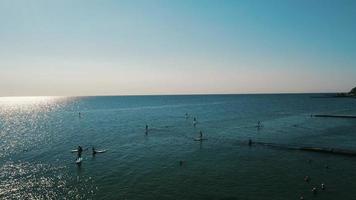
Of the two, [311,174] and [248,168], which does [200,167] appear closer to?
[248,168]

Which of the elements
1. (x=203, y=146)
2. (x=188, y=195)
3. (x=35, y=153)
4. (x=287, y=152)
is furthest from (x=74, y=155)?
(x=287, y=152)

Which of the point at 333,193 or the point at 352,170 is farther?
the point at 352,170

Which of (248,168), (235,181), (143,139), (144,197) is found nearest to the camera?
(144,197)

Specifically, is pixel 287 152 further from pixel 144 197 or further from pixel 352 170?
pixel 144 197

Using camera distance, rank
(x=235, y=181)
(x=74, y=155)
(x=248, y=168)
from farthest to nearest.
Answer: (x=74, y=155)
(x=248, y=168)
(x=235, y=181)

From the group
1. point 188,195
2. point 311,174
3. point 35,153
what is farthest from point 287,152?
point 35,153

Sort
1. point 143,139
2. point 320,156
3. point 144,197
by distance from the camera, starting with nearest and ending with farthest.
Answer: point 144,197
point 320,156
point 143,139

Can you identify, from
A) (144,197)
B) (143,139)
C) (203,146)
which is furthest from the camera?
(143,139)

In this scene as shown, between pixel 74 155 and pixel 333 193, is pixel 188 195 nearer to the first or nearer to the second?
pixel 333 193

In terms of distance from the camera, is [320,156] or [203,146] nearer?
[320,156]
